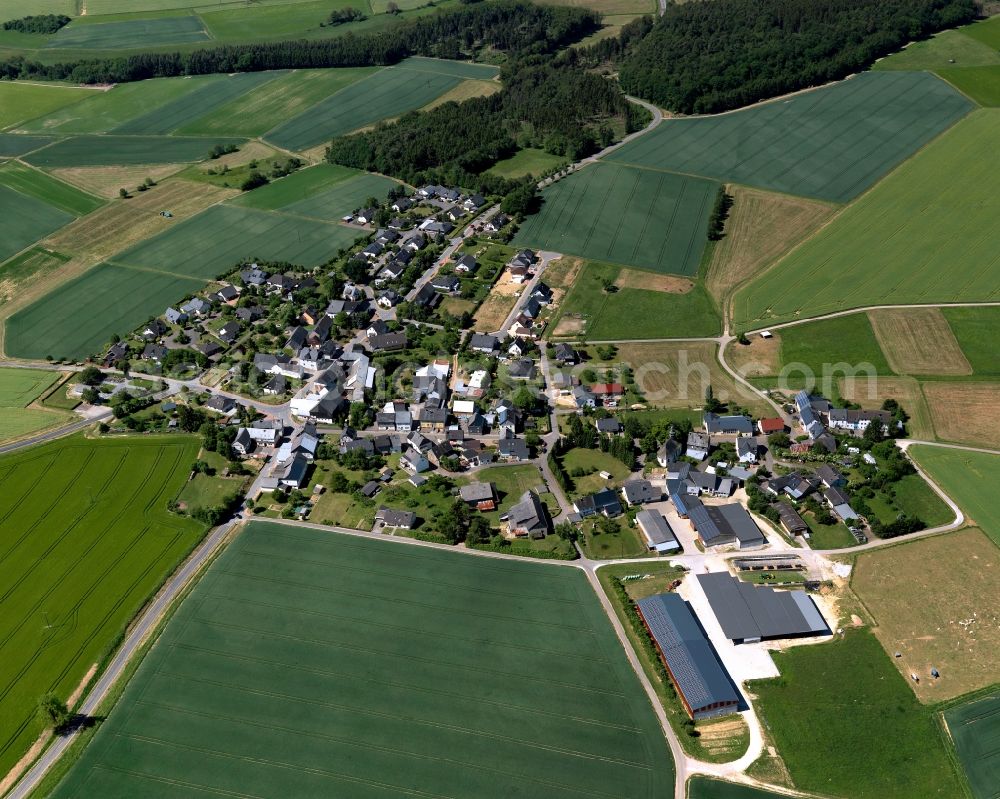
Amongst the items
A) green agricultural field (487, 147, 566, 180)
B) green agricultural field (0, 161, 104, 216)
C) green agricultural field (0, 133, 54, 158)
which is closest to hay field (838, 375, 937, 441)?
green agricultural field (487, 147, 566, 180)

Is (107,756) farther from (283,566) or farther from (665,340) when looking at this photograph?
(665,340)

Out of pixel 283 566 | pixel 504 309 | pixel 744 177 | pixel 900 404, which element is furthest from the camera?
pixel 744 177

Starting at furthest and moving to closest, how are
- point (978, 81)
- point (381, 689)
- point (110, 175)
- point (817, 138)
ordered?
1. point (978, 81)
2. point (110, 175)
3. point (817, 138)
4. point (381, 689)

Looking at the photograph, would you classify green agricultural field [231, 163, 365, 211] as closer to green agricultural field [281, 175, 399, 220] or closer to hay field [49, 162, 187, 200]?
green agricultural field [281, 175, 399, 220]

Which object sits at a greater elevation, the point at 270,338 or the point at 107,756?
the point at 270,338

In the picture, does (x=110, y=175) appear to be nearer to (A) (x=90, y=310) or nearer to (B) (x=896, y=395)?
(A) (x=90, y=310)

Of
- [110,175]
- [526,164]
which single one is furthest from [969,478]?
[110,175]

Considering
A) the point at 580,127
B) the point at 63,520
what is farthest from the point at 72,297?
the point at 580,127
